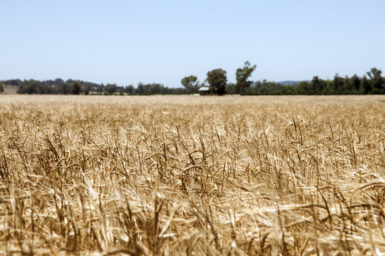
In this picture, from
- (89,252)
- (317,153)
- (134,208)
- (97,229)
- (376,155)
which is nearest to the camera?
(89,252)

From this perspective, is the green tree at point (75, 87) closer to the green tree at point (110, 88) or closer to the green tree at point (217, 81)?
the green tree at point (110, 88)

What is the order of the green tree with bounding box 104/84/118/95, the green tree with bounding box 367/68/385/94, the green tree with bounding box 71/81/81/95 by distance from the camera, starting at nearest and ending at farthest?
the green tree with bounding box 367/68/385/94 < the green tree with bounding box 71/81/81/95 < the green tree with bounding box 104/84/118/95

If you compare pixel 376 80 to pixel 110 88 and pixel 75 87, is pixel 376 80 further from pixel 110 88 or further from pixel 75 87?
pixel 110 88

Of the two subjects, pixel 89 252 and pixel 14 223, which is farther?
pixel 14 223

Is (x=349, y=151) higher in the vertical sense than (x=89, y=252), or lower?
higher

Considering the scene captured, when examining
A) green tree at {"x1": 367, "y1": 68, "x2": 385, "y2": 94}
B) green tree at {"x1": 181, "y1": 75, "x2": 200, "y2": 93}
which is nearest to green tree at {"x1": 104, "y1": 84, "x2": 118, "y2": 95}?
green tree at {"x1": 181, "y1": 75, "x2": 200, "y2": 93}

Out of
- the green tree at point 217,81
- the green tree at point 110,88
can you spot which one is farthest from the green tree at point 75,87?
the green tree at point 217,81

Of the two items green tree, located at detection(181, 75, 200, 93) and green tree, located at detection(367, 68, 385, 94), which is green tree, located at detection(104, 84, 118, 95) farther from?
green tree, located at detection(367, 68, 385, 94)

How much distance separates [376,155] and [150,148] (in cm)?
235

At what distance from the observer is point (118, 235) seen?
1.22 meters

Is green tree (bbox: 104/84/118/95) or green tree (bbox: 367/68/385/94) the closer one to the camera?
green tree (bbox: 367/68/385/94)

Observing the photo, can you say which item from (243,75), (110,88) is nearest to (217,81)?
(243,75)

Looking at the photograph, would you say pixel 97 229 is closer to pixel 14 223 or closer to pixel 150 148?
pixel 14 223

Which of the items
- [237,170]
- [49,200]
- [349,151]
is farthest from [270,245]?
[349,151]
